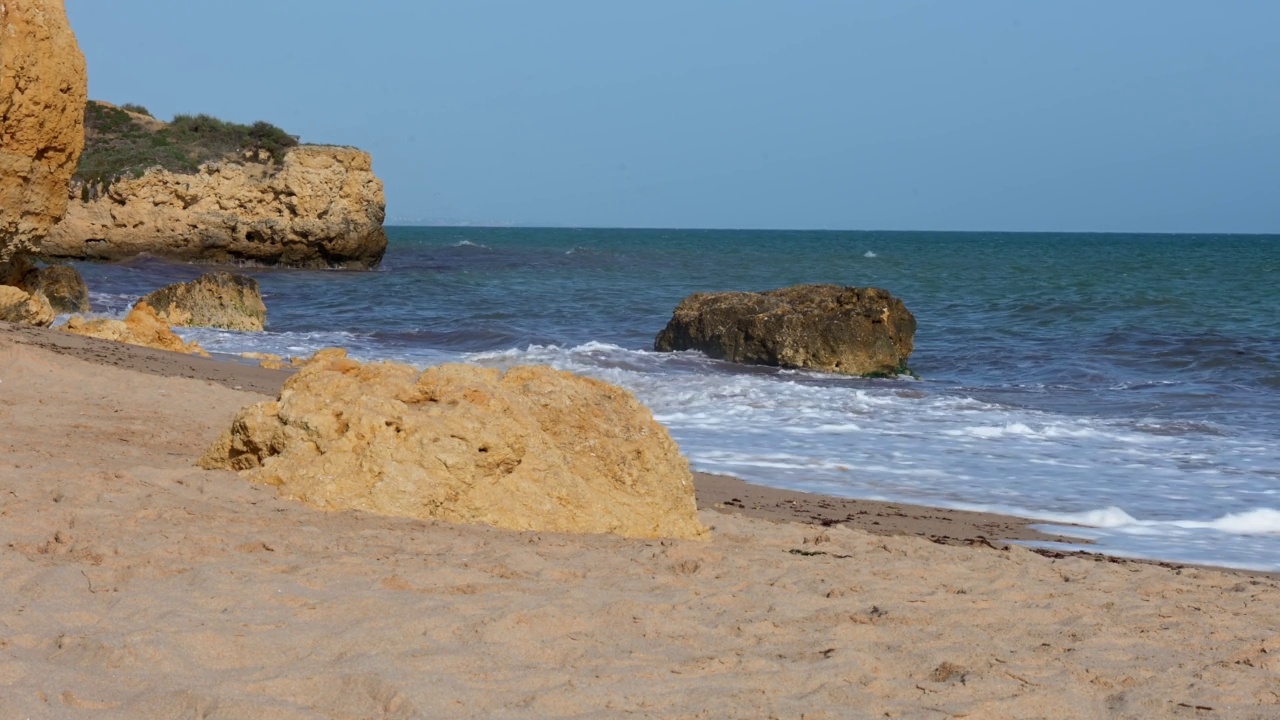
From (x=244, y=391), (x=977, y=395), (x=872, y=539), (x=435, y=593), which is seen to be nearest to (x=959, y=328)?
(x=977, y=395)

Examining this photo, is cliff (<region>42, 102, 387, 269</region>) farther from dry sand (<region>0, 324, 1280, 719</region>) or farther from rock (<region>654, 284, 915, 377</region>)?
dry sand (<region>0, 324, 1280, 719</region>)

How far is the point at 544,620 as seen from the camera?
3.70 m

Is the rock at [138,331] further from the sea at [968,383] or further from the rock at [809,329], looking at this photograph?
the rock at [809,329]


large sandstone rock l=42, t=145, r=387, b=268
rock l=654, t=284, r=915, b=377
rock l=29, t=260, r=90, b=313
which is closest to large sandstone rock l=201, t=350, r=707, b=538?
rock l=654, t=284, r=915, b=377

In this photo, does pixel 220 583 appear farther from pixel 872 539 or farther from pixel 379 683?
pixel 872 539

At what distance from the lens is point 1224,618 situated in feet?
14.1

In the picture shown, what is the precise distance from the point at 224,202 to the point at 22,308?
23507mm

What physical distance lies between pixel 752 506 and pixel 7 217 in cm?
842

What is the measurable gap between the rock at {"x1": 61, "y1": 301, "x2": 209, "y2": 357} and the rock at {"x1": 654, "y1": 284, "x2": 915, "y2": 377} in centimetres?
657

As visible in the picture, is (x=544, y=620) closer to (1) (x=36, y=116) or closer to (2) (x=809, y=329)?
(1) (x=36, y=116)

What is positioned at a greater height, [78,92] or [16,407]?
[78,92]

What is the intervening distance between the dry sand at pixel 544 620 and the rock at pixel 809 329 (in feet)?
31.1

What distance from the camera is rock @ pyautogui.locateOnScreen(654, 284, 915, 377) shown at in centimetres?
1502

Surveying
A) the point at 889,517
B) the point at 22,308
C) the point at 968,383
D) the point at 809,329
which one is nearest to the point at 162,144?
the point at 22,308
